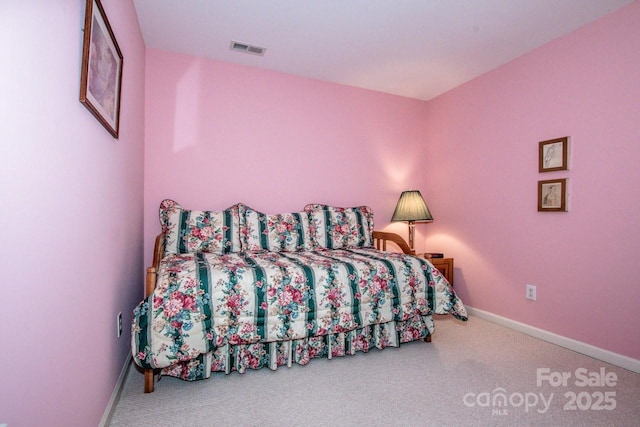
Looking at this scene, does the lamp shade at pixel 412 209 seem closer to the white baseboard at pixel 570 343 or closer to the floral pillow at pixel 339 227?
the floral pillow at pixel 339 227

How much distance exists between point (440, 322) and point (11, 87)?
300 centimetres

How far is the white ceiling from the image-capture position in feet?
7.02

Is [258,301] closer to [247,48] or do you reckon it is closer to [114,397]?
[114,397]

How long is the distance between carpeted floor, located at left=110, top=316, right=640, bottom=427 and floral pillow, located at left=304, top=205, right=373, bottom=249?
1.06 metres

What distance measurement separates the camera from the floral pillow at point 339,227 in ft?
9.86

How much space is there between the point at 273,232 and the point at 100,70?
1.72 metres

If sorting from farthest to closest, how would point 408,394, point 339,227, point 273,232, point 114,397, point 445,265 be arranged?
point 445,265
point 339,227
point 273,232
point 408,394
point 114,397

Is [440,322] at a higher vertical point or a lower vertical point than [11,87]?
lower

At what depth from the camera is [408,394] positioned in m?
1.74

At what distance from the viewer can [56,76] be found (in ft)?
3.24

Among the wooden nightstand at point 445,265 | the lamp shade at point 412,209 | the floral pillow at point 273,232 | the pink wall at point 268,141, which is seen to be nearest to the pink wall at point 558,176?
the wooden nightstand at point 445,265

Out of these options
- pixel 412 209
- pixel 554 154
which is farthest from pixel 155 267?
pixel 554 154

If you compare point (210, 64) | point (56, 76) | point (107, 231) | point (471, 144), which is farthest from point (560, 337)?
point (210, 64)

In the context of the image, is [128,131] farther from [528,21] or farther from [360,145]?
[528,21]
